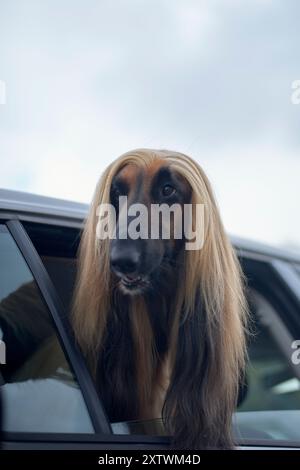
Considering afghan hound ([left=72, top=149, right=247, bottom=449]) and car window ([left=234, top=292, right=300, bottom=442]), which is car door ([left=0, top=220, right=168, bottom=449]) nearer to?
afghan hound ([left=72, top=149, right=247, bottom=449])

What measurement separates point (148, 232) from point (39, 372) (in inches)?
19.0

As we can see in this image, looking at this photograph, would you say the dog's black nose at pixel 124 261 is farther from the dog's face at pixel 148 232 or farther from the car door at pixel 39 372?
the car door at pixel 39 372

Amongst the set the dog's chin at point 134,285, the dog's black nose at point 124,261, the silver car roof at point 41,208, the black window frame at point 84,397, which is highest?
the silver car roof at point 41,208

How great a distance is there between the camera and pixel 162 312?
2.37 metres

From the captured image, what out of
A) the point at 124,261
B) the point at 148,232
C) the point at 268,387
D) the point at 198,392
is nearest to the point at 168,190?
the point at 148,232

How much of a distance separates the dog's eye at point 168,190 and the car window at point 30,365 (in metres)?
0.45

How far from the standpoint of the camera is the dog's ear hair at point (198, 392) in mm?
2168

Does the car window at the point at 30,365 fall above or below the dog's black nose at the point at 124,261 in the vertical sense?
below

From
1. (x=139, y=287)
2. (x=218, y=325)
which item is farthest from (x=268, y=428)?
(x=139, y=287)

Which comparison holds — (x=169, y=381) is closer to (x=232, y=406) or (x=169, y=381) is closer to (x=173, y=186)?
(x=232, y=406)

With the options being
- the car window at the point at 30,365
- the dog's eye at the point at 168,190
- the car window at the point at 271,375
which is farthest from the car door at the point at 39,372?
the car window at the point at 271,375

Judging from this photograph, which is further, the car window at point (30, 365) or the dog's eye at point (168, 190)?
the dog's eye at point (168, 190)
